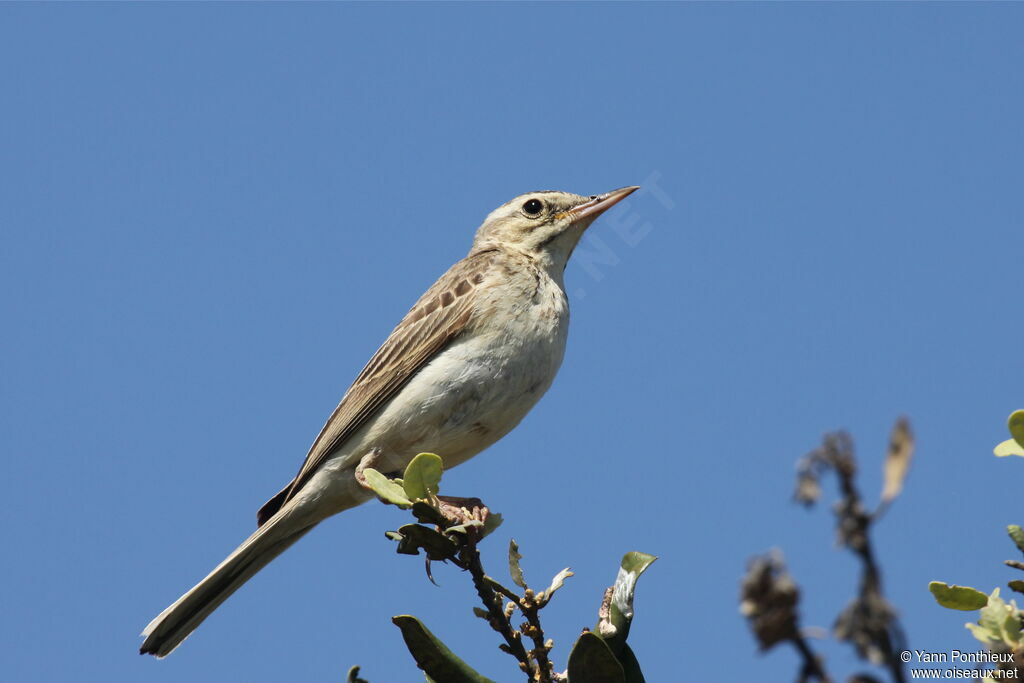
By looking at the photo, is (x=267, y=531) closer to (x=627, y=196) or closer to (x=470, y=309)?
(x=470, y=309)

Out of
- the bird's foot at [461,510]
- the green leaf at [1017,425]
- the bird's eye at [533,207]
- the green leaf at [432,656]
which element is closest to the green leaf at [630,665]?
the green leaf at [432,656]

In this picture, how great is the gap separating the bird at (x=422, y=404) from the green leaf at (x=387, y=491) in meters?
1.84

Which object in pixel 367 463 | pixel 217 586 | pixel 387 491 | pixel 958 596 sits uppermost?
pixel 367 463

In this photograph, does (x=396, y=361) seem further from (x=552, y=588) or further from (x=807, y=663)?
(x=807, y=663)

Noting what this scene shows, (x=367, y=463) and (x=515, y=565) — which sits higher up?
(x=367, y=463)

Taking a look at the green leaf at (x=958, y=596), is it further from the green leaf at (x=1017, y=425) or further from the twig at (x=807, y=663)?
the twig at (x=807, y=663)

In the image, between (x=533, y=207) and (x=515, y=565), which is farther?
(x=533, y=207)

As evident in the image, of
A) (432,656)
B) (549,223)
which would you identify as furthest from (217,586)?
(549,223)

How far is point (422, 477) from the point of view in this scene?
4.18 m

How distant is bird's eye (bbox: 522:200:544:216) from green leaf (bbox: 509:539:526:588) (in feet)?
15.1

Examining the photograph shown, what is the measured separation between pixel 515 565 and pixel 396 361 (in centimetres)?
302

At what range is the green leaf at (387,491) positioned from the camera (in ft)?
13.9

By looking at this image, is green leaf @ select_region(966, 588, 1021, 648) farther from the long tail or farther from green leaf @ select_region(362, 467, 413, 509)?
the long tail

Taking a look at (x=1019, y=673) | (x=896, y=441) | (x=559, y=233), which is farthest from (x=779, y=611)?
(x=559, y=233)
